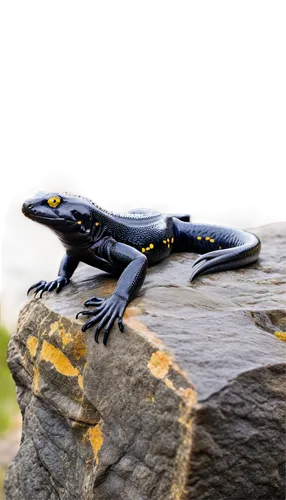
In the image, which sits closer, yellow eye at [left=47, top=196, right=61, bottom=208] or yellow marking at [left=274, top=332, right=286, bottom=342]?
yellow marking at [left=274, top=332, right=286, bottom=342]

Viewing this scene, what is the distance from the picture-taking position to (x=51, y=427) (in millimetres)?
3178

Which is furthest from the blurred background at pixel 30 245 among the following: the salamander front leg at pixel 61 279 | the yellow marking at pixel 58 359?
the yellow marking at pixel 58 359

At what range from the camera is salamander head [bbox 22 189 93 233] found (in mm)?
3154

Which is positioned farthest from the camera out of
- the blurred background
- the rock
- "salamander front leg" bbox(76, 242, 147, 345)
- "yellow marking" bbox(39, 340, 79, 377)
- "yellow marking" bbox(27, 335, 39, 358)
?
the blurred background

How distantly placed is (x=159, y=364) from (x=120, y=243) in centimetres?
119

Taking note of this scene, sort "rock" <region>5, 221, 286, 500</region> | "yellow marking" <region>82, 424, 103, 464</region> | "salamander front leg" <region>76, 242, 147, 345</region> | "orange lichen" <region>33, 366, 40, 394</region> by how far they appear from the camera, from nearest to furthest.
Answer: "rock" <region>5, 221, 286, 500</region> → "yellow marking" <region>82, 424, 103, 464</region> → "salamander front leg" <region>76, 242, 147, 345</region> → "orange lichen" <region>33, 366, 40, 394</region>

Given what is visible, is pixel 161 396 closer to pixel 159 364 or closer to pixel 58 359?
pixel 159 364

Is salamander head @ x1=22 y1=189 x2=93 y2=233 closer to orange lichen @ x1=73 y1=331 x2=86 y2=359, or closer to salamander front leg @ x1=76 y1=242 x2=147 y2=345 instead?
salamander front leg @ x1=76 y1=242 x2=147 y2=345

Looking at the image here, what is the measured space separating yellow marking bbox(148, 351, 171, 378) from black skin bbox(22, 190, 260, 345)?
0.33 meters

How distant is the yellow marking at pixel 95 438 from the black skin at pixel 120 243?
0.46m

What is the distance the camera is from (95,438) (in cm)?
271

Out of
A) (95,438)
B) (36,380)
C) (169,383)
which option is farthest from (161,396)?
(36,380)

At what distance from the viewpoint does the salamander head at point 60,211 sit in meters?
3.15

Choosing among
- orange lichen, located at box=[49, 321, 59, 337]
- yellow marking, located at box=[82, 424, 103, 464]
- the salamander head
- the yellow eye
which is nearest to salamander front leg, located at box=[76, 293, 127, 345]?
orange lichen, located at box=[49, 321, 59, 337]
